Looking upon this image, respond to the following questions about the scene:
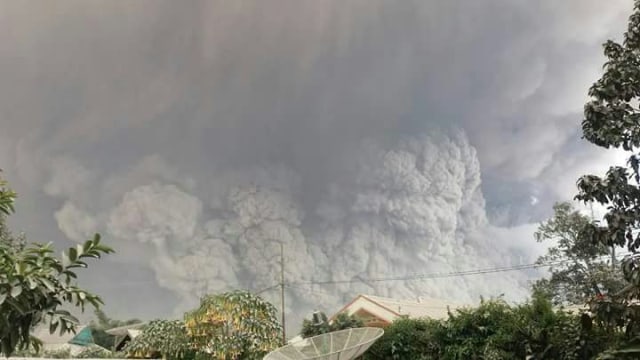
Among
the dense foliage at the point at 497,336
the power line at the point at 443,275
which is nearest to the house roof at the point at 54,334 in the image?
the dense foliage at the point at 497,336

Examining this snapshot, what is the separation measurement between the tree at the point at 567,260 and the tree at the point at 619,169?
14160mm

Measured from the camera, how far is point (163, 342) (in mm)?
14570

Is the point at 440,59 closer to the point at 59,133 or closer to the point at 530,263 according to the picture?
the point at 530,263

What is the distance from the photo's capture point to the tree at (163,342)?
14148mm

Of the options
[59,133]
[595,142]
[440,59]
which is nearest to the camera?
[595,142]

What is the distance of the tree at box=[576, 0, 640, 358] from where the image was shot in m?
5.88

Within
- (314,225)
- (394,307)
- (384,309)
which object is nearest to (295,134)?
(314,225)

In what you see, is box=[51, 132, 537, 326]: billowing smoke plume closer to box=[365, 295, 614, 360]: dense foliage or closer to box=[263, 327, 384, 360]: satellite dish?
box=[365, 295, 614, 360]: dense foliage

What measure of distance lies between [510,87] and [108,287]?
16717 mm

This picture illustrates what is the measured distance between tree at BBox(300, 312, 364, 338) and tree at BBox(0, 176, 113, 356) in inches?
440

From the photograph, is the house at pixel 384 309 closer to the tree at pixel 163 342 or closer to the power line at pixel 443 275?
the power line at pixel 443 275

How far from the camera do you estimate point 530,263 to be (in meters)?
20.5

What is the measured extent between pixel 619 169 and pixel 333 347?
5.03 m

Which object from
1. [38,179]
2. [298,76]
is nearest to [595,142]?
[298,76]
